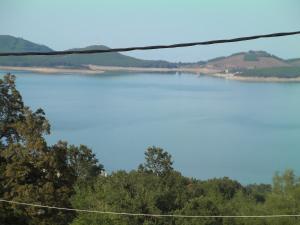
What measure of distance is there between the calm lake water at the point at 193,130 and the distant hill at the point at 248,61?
2721 cm

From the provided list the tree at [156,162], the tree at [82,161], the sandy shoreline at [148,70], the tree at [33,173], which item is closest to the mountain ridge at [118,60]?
the sandy shoreline at [148,70]

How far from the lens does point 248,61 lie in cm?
10812

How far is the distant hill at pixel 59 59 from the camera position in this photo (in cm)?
9044

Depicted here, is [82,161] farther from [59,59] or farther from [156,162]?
[59,59]

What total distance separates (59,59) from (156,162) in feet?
276

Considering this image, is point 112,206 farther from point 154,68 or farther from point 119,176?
point 154,68

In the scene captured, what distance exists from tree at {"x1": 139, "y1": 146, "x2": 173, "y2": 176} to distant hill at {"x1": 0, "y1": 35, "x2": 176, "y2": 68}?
6629cm

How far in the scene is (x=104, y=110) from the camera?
54.4 metres

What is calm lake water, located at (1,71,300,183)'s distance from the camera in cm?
3225

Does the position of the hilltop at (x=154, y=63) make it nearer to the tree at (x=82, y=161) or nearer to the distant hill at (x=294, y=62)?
the distant hill at (x=294, y=62)

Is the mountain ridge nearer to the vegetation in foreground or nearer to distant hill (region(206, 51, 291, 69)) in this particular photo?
distant hill (region(206, 51, 291, 69))

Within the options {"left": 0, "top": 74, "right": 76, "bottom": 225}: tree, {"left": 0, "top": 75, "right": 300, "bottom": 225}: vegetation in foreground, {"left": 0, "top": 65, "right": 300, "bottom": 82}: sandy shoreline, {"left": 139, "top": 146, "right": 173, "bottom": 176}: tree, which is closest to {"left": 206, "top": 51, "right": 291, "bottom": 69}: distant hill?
{"left": 0, "top": 65, "right": 300, "bottom": 82}: sandy shoreline

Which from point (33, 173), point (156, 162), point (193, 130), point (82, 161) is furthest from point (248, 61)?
point (33, 173)

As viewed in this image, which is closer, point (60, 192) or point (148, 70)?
Result: point (60, 192)
